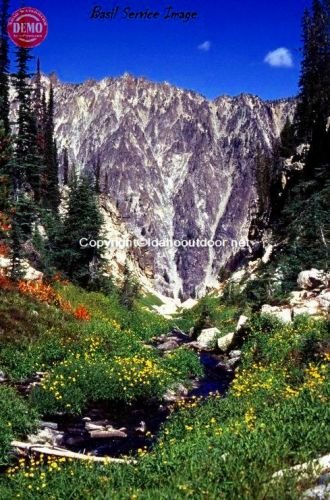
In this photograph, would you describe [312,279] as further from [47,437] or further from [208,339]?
[47,437]

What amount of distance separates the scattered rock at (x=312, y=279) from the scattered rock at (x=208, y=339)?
21.2ft

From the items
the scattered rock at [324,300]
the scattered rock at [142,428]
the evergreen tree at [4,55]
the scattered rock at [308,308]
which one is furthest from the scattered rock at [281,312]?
the evergreen tree at [4,55]

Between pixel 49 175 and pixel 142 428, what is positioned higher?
pixel 49 175

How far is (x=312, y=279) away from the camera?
26.7 m

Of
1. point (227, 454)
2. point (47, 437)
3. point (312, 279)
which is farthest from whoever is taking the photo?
point (312, 279)

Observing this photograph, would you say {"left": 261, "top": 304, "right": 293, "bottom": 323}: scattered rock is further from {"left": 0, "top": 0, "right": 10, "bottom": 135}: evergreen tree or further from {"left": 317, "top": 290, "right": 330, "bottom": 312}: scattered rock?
{"left": 0, "top": 0, "right": 10, "bottom": 135}: evergreen tree

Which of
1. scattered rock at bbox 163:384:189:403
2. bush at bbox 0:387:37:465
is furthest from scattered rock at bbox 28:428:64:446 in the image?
scattered rock at bbox 163:384:189:403

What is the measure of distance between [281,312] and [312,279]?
143 inches

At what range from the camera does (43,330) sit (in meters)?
22.4

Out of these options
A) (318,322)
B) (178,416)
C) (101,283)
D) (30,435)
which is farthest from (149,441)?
(101,283)

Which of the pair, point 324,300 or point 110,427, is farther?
point 324,300

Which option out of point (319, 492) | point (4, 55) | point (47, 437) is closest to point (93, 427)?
point (47, 437)

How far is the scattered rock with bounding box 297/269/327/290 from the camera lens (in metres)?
26.1

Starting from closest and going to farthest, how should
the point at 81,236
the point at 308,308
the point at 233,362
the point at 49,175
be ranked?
the point at 308,308, the point at 233,362, the point at 81,236, the point at 49,175
